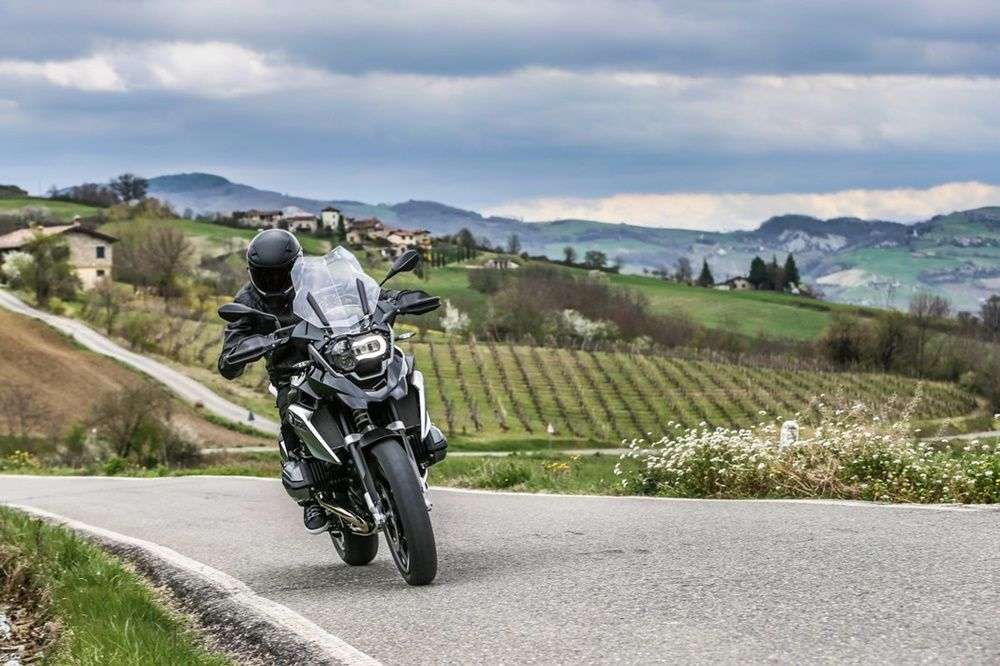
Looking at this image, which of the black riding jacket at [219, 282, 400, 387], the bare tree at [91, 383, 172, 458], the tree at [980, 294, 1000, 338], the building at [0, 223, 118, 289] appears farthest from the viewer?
the tree at [980, 294, 1000, 338]

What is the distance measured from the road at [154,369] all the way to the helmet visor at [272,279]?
218 feet

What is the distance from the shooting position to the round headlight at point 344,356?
730cm

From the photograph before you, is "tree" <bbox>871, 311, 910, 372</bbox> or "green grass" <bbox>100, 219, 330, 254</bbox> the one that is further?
"green grass" <bbox>100, 219, 330, 254</bbox>

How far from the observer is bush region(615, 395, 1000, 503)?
1047 cm

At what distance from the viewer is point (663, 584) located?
6.48 m

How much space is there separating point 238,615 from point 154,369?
8612 centimetres

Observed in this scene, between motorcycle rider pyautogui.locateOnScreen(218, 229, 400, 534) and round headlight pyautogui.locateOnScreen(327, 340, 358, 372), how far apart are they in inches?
20.8

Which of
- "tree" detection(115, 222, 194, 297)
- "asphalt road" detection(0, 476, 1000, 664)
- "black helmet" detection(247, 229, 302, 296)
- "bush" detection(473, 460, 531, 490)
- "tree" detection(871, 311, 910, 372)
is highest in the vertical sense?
"black helmet" detection(247, 229, 302, 296)

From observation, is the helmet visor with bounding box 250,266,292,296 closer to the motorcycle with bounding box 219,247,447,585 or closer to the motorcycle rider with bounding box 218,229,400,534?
the motorcycle rider with bounding box 218,229,400,534

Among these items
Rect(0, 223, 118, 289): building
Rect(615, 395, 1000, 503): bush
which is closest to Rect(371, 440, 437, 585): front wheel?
Rect(615, 395, 1000, 503): bush

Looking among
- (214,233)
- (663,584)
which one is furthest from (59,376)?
(214,233)

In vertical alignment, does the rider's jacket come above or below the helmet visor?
below

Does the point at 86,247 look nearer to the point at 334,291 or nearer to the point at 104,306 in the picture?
the point at 104,306

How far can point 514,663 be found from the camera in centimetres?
517
